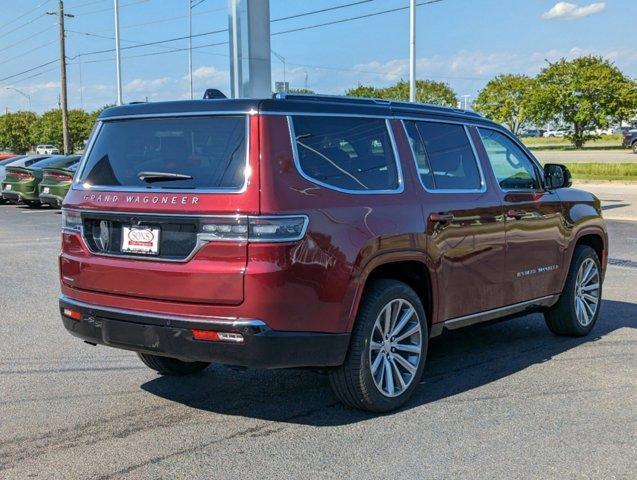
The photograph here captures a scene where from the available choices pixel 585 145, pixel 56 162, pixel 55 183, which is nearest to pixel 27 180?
pixel 56 162

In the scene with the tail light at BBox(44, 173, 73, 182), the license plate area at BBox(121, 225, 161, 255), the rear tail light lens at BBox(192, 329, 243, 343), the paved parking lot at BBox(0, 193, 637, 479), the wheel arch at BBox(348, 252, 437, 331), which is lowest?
the paved parking lot at BBox(0, 193, 637, 479)

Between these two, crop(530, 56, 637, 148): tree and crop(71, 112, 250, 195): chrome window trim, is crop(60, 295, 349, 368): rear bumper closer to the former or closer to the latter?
crop(71, 112, 250, 195): chrome window trim

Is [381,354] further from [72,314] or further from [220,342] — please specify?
[72,314]

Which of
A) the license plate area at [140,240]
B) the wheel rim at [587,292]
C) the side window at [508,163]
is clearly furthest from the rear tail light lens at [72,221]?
the wheel rim at [587,292]

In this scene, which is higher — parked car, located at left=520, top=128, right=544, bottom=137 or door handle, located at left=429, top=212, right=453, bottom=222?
parked car, located at left=520, top=128, right=544, bottom=137

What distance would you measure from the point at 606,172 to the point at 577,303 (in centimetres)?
2444

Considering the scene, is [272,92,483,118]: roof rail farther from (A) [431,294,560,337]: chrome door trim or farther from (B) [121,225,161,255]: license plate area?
(A) [431,294,560,337]: chrome door trim

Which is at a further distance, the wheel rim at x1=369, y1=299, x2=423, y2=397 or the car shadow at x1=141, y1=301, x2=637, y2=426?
the car shadow at x1=141, y1=301, x2=637, y2=426

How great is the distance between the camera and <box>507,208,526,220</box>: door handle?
5.88 m

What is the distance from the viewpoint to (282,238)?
13.5ft

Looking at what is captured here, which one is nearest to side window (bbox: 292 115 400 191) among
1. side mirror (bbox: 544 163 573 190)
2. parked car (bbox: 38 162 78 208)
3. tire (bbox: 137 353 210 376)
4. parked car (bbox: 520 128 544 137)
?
tire (bbox: 137 353 210 376)

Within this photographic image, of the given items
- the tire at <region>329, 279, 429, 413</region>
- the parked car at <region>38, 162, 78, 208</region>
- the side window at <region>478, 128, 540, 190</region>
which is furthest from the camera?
the parked car at <region>38, 162, 78, 208</region>

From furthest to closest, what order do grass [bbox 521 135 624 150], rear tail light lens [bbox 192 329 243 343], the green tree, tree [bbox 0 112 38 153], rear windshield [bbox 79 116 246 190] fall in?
tree [bbox 0 112 38 153]
the green tree
grass [bbox 521 135 624 150]
rear windshield [bbox 79 116 246 190]
rear tail light lens [bbox 192 329 243 343]

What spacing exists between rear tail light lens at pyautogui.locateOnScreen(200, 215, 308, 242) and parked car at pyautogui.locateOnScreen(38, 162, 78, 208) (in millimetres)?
17627
